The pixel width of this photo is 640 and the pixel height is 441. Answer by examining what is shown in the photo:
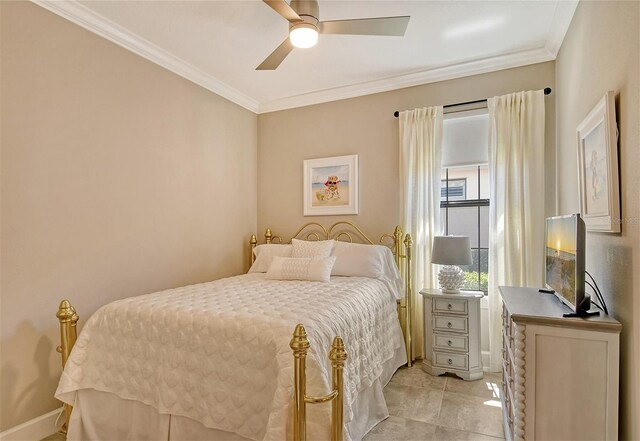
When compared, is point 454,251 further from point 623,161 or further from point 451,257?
point 623,161

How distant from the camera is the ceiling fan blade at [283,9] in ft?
5.96

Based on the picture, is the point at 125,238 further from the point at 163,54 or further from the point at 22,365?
the point at 163,54

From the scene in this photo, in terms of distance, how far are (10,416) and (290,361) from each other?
1.99m

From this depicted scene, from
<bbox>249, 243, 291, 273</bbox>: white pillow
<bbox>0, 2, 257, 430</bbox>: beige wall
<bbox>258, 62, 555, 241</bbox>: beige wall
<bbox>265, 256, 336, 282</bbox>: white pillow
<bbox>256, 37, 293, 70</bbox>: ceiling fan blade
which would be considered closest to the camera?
<bbox>0, 2, 257, 430</bbox>: beige wall

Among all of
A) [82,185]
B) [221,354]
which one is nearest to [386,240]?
[221,354]

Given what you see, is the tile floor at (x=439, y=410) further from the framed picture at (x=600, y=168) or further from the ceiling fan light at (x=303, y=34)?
the ceiling fan light at (x=303, y=34)

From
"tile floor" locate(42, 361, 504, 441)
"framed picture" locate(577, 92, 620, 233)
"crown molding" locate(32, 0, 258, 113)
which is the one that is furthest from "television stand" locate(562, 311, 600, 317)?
"crown molding" locate(32, 0, 258, 113)

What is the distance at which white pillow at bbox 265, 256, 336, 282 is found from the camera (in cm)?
312

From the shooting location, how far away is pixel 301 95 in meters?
4.16

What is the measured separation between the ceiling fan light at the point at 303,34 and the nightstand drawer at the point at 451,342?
265cm

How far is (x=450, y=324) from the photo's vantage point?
3066 mm

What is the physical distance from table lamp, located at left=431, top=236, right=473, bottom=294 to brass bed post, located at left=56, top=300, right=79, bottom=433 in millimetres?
2756

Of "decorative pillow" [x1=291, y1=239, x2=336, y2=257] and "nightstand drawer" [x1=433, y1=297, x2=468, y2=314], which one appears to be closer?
"nightstand drawer" [x1=433, y1=297, x2=468, y2=314]

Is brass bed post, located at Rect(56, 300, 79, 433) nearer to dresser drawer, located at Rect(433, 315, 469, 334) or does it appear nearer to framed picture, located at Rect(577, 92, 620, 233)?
dresser drawer, located at Rect(433, 315, 469, 334)
